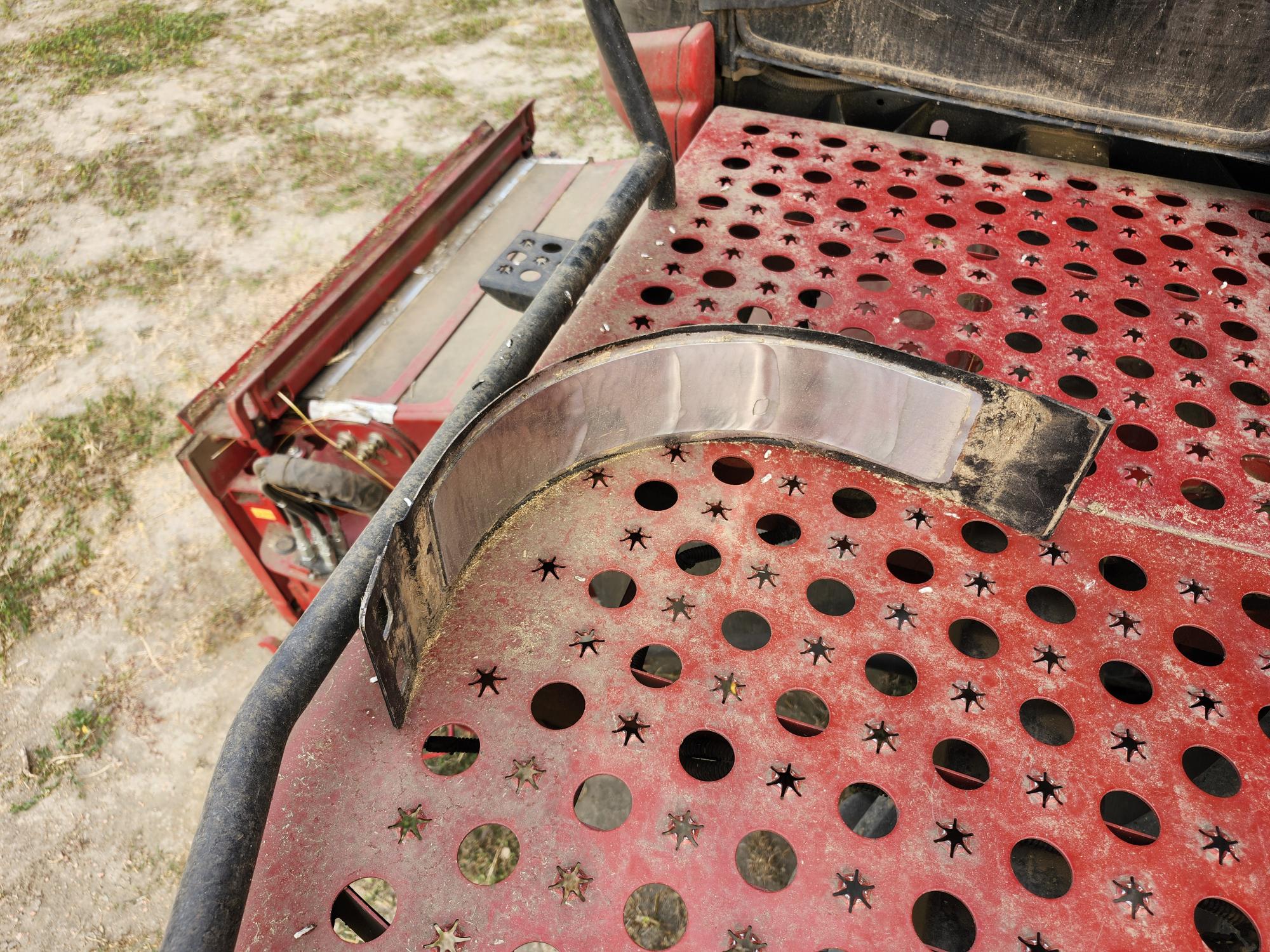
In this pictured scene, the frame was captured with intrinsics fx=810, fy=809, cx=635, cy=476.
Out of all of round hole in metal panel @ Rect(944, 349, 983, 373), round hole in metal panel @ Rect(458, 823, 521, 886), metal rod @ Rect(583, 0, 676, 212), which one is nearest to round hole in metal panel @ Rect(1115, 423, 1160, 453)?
round hole in metal panel @ Rect(944, 349, 983, 373)

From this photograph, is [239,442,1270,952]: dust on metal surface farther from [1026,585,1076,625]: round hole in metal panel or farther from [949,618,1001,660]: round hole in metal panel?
[949,618,1001,660]: round hole in metal panel

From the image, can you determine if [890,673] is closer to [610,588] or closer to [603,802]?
[610,588]

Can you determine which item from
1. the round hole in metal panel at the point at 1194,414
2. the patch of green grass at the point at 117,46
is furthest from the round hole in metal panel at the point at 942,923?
the patch of green grass at the point at 117,46

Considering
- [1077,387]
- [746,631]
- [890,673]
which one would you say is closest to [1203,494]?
[1077,387]

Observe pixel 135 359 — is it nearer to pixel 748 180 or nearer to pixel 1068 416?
pixel 748 180

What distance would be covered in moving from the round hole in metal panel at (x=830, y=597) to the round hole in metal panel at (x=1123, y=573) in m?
0.40

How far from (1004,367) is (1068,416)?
0.36 m

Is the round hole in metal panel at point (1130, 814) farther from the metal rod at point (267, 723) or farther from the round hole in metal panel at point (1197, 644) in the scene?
the metal rod at point (267, 723)

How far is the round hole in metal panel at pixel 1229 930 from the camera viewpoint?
1004 mm

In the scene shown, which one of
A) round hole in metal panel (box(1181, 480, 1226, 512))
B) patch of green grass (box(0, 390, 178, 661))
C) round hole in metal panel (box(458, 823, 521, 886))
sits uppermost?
round hole in metal panel (box(1181, 480, 1226, 512))

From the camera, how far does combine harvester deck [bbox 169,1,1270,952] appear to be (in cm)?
91

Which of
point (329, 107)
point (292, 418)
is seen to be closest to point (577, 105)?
point (329, 107)

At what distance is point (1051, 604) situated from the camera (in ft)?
4.31

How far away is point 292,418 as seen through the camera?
271 centimetres
